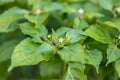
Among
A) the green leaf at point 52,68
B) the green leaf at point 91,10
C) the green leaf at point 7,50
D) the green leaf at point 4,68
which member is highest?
the green leaf at point 91,10

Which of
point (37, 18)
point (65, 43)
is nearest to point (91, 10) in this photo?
point (37, 18)

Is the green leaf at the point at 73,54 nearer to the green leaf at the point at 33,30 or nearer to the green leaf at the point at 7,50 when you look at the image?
the green leaf at the point at 33,30

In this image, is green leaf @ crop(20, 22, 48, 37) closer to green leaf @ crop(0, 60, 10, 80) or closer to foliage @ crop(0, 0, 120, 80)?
foliage @ crop(0, 0, 120, 80)

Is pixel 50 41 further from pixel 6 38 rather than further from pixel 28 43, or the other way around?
pixel 6 38

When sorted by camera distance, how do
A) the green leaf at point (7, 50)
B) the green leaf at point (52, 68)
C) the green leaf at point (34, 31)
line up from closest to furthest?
the green leaf at point (34, 31)
the green leaf at point (52, 68)
the green leaf at point (7, 50)

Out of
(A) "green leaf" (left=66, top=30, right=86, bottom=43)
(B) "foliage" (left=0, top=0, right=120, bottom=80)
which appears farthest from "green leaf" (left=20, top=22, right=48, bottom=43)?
(A) "green leaf" (left=66, top=30, right=86, bottom=43)

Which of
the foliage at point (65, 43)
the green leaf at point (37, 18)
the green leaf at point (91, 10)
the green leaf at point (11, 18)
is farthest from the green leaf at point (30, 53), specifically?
the green leaf at point (91, 10)

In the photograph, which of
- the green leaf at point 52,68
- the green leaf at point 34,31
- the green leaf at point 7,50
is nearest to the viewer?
the green leaf at point 34,31

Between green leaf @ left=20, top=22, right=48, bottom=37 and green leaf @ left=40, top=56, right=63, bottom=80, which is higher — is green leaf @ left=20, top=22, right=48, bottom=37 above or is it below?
above

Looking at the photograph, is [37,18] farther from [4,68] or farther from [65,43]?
[4,68]
